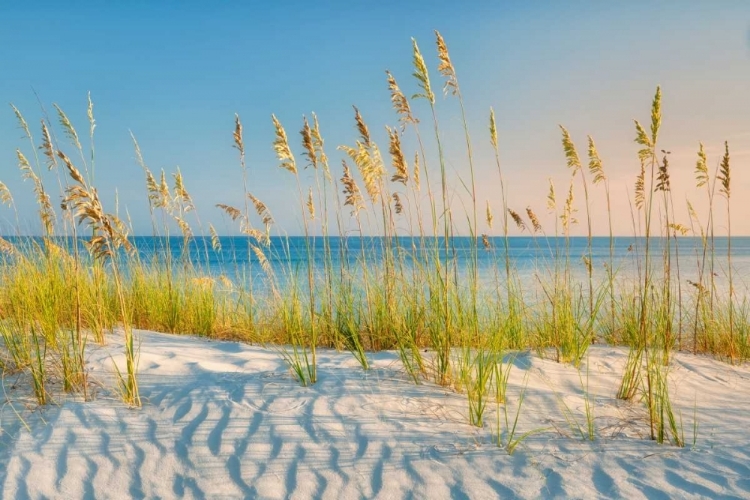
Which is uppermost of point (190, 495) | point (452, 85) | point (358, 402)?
point (452, 85)

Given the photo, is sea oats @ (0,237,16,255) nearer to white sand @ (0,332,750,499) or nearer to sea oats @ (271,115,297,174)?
white sand @ (0,332,750,499)

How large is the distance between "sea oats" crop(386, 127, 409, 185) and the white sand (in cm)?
142

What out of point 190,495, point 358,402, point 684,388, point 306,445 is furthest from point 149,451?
point 684,388

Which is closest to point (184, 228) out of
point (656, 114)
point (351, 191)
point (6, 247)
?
point (6, 247)

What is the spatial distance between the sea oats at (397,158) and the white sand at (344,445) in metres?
1.42

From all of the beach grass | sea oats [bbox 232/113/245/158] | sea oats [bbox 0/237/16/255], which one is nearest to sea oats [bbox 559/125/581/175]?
the beach grass

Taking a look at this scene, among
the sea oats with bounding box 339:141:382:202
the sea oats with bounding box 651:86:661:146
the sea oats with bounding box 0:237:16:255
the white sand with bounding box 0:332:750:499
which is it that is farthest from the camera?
the sea oats with bounding box 0:237:16:255

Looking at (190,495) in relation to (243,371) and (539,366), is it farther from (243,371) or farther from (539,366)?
(539,366)

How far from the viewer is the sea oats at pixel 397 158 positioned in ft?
12.0

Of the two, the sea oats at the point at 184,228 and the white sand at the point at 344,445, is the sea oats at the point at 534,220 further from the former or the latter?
the sea oats at the point at 184,228

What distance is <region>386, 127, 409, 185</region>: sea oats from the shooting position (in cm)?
367

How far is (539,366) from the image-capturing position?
415 centimetres

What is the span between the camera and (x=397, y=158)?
3.71 metres

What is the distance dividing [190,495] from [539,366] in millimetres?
2727
